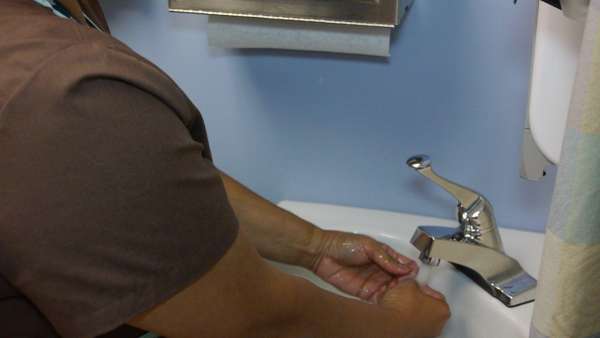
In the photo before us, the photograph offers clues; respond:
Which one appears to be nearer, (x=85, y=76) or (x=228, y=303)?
(x=85, y=76)

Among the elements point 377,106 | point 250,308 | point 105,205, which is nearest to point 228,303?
point 250,308

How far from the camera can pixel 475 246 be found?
0.81 m

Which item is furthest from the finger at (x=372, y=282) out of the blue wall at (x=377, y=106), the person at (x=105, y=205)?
the person at (x=105, y=205)

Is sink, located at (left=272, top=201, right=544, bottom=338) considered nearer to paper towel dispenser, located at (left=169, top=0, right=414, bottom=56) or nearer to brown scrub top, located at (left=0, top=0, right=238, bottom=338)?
paper towel dispenser, located at (left=169, top=0, right=414, bottom=56)

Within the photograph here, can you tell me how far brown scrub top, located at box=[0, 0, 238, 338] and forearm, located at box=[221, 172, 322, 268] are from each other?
32 centimetres

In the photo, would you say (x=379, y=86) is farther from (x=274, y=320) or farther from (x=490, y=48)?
(x=274, y=320)

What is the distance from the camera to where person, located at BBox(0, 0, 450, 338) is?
505mm

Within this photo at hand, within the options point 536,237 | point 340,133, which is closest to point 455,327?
point 536,237

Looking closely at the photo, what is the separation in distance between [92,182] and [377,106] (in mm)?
499

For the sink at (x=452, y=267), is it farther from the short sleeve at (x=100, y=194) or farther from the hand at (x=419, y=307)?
the short sleeve at (x=100, y=194)

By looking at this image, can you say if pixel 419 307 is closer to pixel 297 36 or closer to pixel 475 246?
pixel 475 246


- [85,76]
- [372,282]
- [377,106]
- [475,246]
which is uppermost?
[85,76]

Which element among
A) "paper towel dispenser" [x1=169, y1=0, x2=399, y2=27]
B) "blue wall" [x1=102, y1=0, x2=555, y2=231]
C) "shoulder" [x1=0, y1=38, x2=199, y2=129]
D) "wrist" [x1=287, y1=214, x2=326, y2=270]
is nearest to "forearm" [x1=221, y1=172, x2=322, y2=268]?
"wrist" [x1=287, y1=214, x2=326, y2=270]

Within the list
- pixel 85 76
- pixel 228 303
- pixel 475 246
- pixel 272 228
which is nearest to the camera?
pixel 85 76
